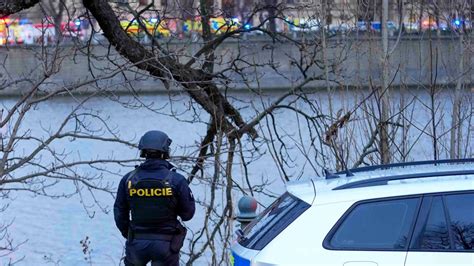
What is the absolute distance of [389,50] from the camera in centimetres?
980

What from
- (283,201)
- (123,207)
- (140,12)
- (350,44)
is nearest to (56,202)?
(140,12)

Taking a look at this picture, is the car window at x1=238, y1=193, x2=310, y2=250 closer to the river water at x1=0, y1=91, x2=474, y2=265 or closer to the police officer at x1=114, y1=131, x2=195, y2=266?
the police officer at x1=114, y1=131, x2=195, y2=266

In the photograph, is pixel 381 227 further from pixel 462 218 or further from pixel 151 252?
pixel 151 252

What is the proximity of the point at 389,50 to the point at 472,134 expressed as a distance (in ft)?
5.77

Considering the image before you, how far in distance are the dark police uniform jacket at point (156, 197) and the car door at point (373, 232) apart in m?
1.56

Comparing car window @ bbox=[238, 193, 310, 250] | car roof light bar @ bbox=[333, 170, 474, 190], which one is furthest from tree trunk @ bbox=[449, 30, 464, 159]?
car window @ bbox=[238, 193, 310, 250]

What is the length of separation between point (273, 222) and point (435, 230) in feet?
2.82

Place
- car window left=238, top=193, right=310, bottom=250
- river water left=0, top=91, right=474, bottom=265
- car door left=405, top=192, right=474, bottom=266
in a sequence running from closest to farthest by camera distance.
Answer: car door left=405, top=192, right=474, bottom=266 → car window left=238, top=193, right=310, bottom=250 → river water left=0, top=91, right=474, bottom=265

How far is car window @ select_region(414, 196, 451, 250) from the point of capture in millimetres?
4258

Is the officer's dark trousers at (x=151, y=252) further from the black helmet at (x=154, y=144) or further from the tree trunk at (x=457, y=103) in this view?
the tree trunk at (x=457, y=103)

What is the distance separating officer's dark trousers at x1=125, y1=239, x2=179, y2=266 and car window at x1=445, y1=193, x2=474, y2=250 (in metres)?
2.12

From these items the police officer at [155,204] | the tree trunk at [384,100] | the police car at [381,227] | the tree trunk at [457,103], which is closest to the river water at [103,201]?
the tree trunk at [457,103]

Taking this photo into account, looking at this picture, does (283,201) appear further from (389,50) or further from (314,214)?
(389,50)

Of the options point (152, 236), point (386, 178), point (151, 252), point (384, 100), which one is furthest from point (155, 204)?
point (384, 100)
